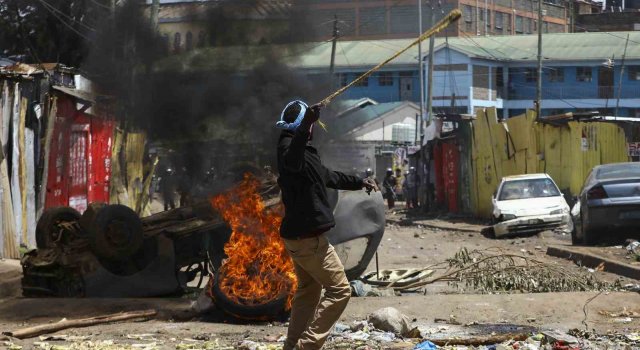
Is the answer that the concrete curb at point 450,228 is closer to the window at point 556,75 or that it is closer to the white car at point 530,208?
the white car at point 530,208

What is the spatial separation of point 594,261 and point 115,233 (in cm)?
765

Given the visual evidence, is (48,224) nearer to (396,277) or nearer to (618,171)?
(396,277)

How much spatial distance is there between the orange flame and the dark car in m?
9.99

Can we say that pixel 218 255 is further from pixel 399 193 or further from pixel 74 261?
pixel 399 193

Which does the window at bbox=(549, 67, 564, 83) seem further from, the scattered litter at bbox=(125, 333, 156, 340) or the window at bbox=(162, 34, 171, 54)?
the scattered litter at bbox=(125, 333, 156, 340)

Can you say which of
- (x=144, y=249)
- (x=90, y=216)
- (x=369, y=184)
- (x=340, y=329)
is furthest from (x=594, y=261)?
(x=369, y=184)

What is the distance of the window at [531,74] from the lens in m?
61.6

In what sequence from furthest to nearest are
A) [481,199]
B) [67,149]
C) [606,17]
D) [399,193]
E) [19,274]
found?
[606,17] < [399,193] < [481,199] < [67,149] < [19,274]

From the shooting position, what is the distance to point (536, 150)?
99.4 ft

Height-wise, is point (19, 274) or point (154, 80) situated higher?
point (154, 80)

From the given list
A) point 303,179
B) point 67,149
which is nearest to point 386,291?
point 303,179

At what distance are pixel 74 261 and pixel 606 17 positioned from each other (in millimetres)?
67433

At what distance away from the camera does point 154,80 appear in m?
11.7

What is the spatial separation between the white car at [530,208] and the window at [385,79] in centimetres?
3534
